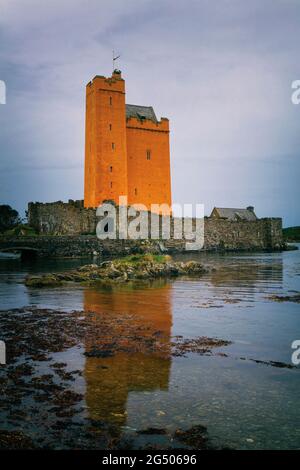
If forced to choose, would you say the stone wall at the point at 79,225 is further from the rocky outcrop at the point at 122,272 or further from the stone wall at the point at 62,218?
the rocky outcrop at the point at 122,272

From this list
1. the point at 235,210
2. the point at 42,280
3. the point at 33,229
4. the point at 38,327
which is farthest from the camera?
the point at 235,210

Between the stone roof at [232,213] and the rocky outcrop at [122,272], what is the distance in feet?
158

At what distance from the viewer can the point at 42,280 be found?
19.4m

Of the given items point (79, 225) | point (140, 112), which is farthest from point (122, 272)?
point (140, 112)

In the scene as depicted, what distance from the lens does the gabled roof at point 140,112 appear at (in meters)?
56.2

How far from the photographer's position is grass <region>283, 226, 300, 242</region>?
142 m

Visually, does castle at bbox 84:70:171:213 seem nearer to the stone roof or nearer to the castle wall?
the castle wall

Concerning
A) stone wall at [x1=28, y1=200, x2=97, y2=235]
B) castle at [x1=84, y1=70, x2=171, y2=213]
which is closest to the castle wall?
castle at [x1=84, y1=70, x2=171, y2=213]

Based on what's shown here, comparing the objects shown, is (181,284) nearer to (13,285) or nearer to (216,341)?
(13,285)

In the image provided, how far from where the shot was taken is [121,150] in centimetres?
5181

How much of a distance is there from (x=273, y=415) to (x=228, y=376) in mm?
1453

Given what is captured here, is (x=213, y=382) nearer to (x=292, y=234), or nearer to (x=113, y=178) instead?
(x=113, y=178)

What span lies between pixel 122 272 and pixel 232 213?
57.0 meters
